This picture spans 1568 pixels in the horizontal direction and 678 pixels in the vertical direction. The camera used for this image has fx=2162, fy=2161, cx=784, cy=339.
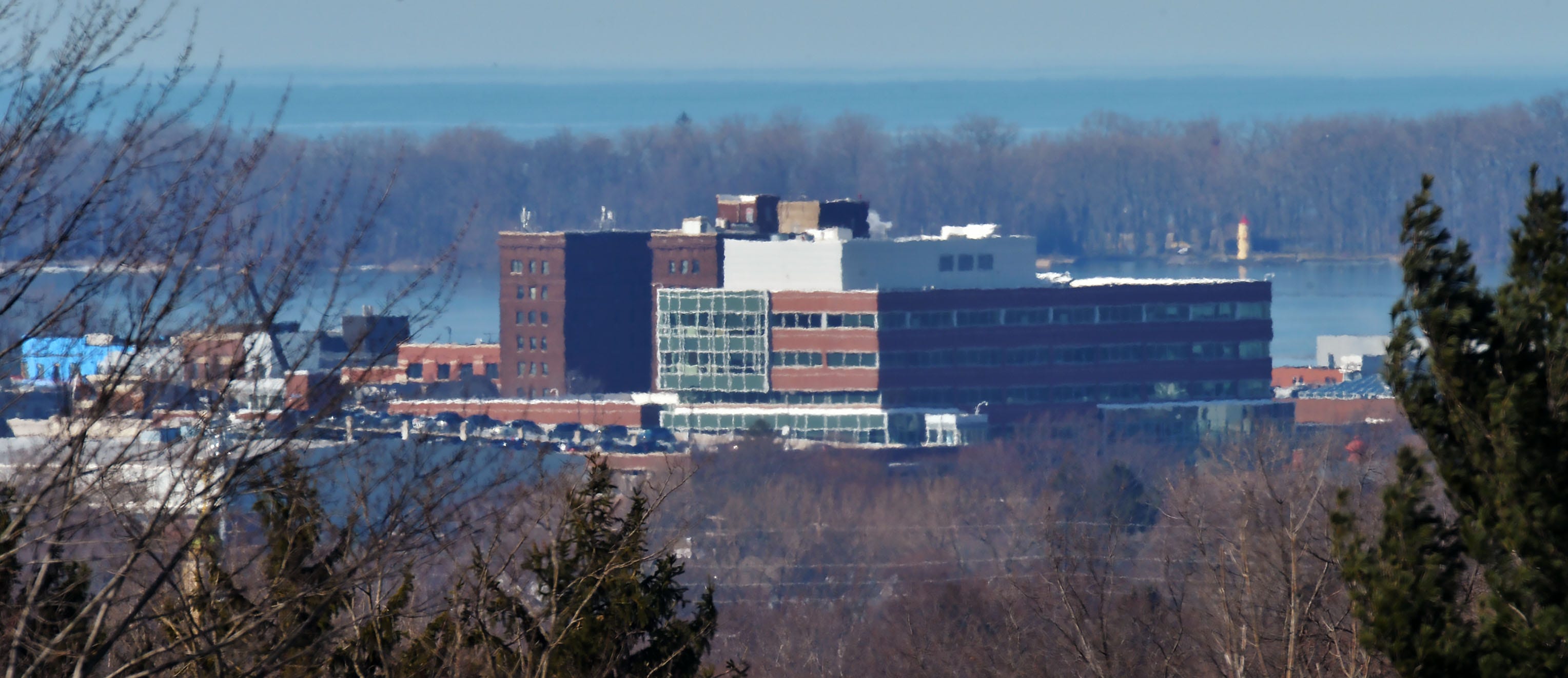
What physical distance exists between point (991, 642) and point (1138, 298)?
43051 mm

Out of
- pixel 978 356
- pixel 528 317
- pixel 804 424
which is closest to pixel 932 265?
pixel 978 356

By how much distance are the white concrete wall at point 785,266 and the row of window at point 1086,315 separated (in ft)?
10.5

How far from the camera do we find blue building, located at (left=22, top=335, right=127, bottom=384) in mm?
7469

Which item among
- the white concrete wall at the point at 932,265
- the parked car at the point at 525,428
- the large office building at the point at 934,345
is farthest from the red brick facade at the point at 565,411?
the white concrete wall at the point at 932,265

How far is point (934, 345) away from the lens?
224 feet

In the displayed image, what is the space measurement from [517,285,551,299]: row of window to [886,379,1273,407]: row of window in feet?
60.5

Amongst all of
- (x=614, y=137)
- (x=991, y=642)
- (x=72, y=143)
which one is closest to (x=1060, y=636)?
(x=991, y=642)

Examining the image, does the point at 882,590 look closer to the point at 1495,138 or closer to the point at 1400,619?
the point at 1400,619

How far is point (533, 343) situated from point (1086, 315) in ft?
73.7

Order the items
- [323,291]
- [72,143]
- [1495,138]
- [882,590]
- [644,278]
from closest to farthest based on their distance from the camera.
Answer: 1. [72,143]
2. [323,291]
3. [882,590]
4. [644,278]
5. [1495,138]

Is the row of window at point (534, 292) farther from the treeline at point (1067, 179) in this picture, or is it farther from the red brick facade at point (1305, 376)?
the treeline at point (1067, 179)

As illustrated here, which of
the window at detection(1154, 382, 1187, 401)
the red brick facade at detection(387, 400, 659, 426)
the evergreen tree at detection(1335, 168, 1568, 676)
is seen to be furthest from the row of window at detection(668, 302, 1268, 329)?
the evergreen tree at detection(1335, 168, 1568, 676)

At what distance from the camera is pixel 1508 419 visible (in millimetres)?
7496

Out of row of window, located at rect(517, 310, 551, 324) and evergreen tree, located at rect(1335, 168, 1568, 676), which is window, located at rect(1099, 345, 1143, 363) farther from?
evergreen tree, located at rect(1335, 168, 1568, 676)
